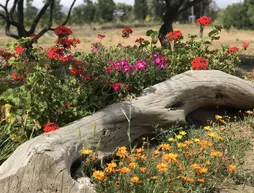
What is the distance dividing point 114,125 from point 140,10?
171ft

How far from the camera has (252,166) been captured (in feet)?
12.3

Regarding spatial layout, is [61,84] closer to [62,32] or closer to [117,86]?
[62,32]

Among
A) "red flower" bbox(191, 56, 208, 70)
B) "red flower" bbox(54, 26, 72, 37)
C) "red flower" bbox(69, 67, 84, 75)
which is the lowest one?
"red flower" bbox(191, 56, 208, 70)

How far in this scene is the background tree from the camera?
54000mm

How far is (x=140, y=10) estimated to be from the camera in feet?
179

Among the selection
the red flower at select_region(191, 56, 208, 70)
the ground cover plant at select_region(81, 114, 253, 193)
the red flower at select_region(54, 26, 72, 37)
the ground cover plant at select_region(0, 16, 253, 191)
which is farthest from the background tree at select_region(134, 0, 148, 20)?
the ground cover plant at select_region(81, 114, 253, 193)

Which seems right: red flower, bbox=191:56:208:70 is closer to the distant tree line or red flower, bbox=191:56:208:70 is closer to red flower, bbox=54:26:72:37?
red flower, bbox=54:26:72:37

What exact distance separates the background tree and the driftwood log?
5032 cm

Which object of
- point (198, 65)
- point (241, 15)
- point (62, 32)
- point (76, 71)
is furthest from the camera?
point (241, 15)

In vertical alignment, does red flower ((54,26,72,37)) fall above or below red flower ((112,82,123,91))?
above

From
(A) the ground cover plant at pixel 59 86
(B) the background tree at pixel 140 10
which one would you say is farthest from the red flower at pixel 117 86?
(B) the background tree at pixel 140 10

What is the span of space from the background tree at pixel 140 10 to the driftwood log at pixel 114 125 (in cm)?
5032

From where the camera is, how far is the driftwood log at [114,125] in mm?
2939

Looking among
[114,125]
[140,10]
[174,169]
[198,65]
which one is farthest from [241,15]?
[174,169]
